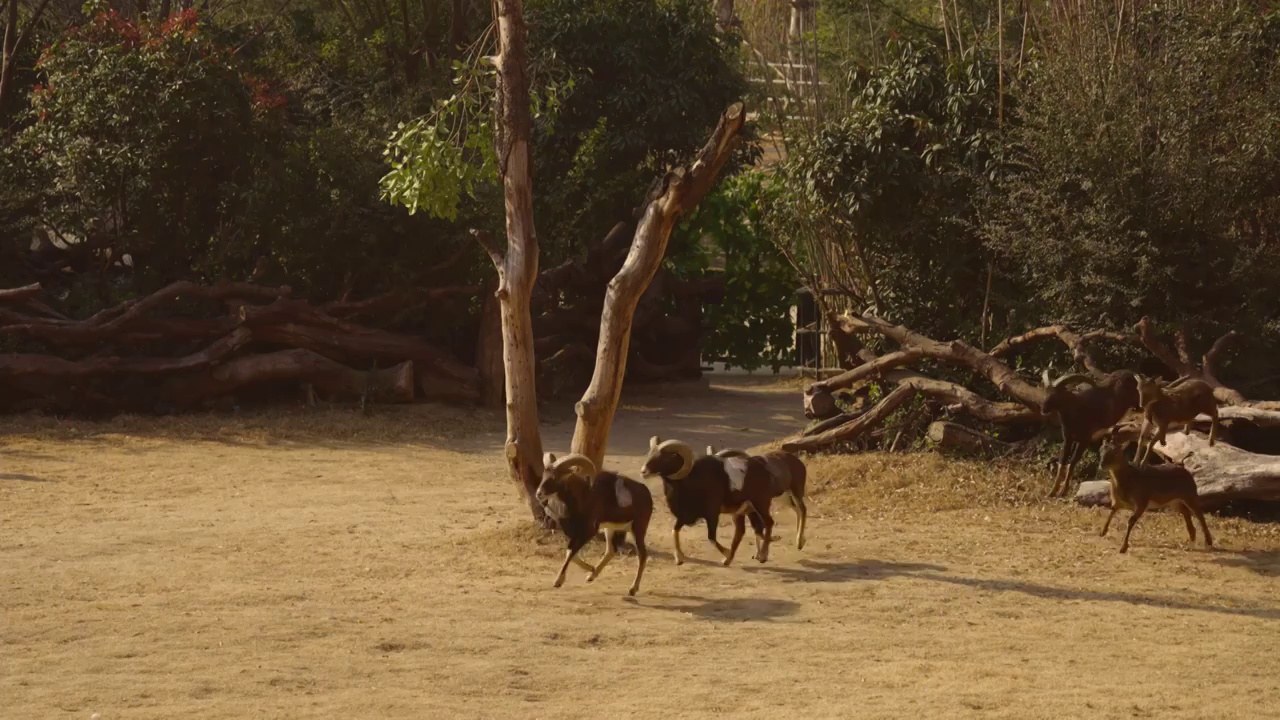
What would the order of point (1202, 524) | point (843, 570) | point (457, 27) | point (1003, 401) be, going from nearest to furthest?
1. point (843, 570)
2. point (1202, 524)
3. point (1003, 401)
4. point (457, 27)

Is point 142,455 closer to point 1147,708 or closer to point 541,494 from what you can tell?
point 541,494

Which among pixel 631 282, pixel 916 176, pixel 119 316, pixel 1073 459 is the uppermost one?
pixel 916 176

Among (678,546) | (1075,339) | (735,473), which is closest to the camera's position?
(735,473)

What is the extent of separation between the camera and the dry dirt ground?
6.56 meters

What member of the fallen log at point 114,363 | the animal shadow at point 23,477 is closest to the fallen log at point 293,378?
the fallen log at point 114,363

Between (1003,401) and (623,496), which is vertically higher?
(1003,401)

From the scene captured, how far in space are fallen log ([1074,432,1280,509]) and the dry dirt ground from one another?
355 millimetres

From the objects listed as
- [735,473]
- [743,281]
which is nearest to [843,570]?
[735,473]

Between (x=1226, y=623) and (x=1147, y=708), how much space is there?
1931 millimetres

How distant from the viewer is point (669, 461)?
8.69 metres

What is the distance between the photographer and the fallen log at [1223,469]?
9.88 meters

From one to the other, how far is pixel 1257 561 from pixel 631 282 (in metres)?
4.59

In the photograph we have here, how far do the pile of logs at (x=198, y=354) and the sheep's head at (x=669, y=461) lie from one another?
851 centimetres

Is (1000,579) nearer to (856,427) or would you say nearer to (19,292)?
(856,427)
